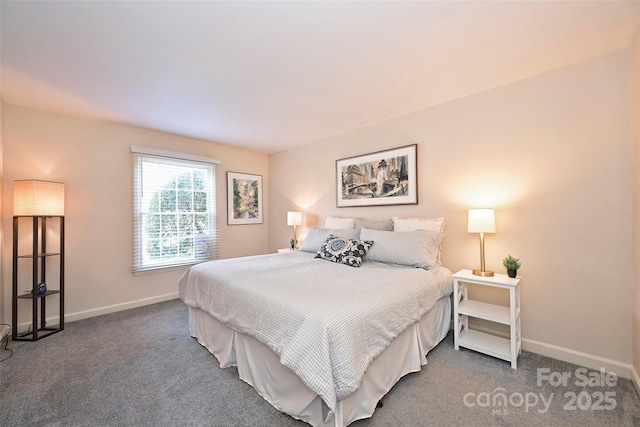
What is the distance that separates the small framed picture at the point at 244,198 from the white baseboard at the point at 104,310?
144cm

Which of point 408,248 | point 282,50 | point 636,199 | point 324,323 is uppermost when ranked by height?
point 282,50

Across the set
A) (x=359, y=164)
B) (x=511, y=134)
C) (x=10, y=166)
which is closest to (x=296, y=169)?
(x=359, y=164)

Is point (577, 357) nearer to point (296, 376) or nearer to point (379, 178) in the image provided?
point (296, 376)

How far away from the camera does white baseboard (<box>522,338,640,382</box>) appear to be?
74.6 inches

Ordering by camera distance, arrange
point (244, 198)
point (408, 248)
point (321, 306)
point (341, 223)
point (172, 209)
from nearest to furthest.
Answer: point (321, 306)
point (408, 248)
point (341, 223)
point (172, 209)
point (244, 198)

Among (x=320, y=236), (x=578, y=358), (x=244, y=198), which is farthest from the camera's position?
(x=244, y=198)

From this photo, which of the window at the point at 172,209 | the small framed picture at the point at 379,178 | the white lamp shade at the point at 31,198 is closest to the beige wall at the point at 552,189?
the small framed picture at the point at 379,178

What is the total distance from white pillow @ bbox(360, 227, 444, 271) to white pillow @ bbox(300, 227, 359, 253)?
15.7 inches

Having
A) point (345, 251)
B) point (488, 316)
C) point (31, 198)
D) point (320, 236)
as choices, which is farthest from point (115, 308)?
point (488, 316)

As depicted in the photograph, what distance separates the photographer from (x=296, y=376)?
1511 millimetres

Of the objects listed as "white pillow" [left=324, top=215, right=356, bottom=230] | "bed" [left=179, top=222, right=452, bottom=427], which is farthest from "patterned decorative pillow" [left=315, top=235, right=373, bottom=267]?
"white pillow" [left=324, top=215, right=356, bottom=230]

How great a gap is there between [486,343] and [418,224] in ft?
3.90

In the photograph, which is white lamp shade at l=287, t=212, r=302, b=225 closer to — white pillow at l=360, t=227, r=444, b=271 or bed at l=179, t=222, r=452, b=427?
bed at l=179, t=222, r=452, b=427

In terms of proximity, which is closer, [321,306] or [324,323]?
[324,323]
